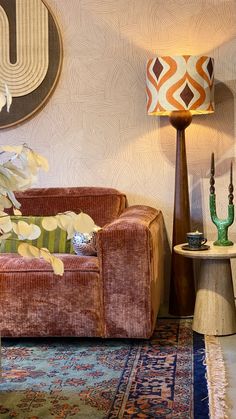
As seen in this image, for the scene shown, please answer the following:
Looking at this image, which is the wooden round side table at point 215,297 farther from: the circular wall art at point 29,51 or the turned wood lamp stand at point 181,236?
the circular wall art at point 29,51

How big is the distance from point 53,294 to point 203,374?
81 cm

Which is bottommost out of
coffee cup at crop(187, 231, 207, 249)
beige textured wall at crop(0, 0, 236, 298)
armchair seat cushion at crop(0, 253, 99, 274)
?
armchair seat cushion at crop(0, 253, 99, 274)

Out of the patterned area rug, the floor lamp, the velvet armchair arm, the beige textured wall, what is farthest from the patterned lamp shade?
the patterned area rug

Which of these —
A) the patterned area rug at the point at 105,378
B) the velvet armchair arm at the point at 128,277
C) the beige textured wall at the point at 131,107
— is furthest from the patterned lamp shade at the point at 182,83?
the patterned area rug at the point at 105,378

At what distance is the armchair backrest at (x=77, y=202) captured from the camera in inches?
128

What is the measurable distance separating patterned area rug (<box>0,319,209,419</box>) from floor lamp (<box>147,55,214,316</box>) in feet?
1.32

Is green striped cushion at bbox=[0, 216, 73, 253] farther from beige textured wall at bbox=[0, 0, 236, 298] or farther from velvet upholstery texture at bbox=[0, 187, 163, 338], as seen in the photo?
beige textured wall at bbox=[0, 0, 236, 298]

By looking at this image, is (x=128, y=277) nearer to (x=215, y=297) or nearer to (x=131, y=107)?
(x=215, y=297)

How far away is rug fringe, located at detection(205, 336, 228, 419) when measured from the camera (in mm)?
1952

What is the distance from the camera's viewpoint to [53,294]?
2662 millimetres

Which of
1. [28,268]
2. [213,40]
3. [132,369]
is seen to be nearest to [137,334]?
[132,369]

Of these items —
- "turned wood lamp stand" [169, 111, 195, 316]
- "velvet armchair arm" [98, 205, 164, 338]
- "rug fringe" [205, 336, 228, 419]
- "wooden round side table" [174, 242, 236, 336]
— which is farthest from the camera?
"turned wood lamp stand" [169, 111, 195, 316]

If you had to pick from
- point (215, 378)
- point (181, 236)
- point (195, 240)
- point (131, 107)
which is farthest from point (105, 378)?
point (131, 107)

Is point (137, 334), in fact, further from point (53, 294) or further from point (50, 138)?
point (50, 138)
